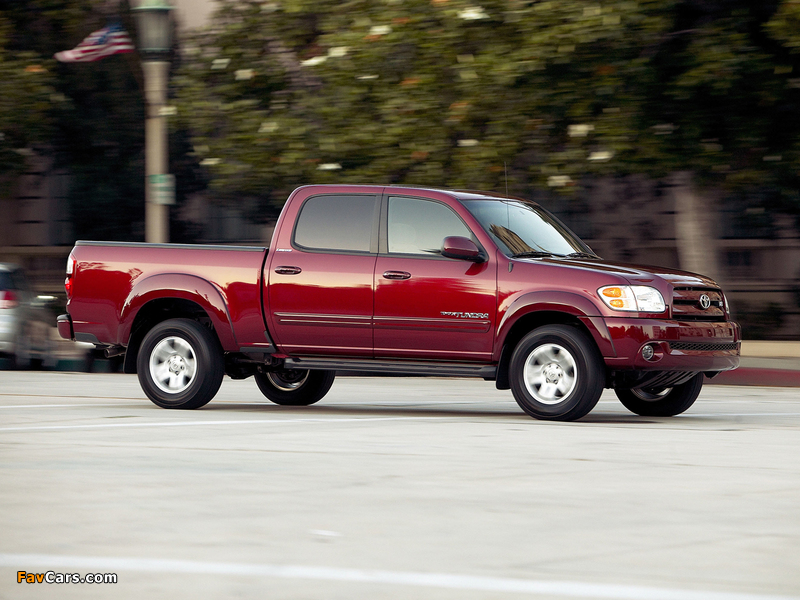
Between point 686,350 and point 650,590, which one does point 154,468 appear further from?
point 686,350

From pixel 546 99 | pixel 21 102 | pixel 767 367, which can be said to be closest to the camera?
pixel 546 99

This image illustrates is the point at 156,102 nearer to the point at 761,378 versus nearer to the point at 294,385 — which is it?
the point at 294,385

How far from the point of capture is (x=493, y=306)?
32.2 feet

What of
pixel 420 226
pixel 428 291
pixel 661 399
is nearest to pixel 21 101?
pixel 420 226

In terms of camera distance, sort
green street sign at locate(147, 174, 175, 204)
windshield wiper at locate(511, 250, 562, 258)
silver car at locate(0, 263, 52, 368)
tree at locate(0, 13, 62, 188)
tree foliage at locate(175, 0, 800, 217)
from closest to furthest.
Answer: windshield wiper at locate(511, 250, 562, 258)
tree foliage at locate(175, 0, 800, 217)
green street sign at locate(147, 174, 175, 204)
silver car at locate(0, 263, 52, 368)
tree at locate(0, 13, 62, 188)

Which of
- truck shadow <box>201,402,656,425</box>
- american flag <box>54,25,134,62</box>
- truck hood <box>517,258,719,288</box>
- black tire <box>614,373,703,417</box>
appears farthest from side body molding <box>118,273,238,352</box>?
american flag <box>54,25,134,62</box>

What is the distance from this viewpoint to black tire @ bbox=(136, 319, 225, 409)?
10727 millimetres

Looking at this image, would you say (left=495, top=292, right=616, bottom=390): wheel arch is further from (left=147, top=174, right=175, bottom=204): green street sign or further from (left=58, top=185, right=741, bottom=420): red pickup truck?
(left=147, top=174, right=175, bottom=204): green street sign

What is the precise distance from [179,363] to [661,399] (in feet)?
13.5

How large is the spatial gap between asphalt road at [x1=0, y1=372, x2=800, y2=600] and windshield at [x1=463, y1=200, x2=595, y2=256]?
1393mm

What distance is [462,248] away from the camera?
9789mm

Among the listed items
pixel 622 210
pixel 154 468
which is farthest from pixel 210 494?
pixel 622 210

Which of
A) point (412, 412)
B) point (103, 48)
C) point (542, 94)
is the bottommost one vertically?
point (412, 412)

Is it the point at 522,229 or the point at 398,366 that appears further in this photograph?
the point at 522,229
